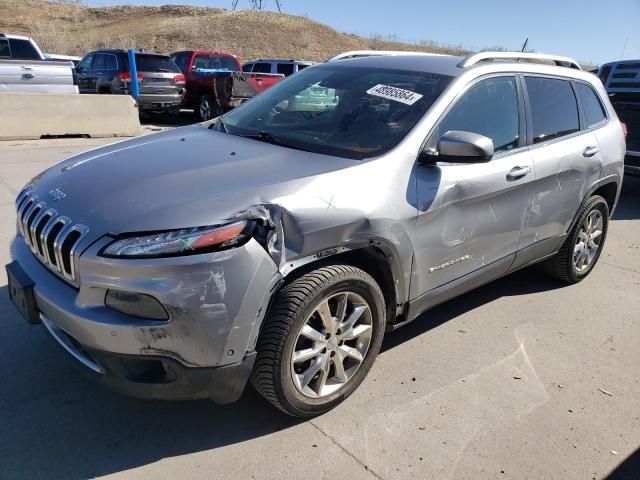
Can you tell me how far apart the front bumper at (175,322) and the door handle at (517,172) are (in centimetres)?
190

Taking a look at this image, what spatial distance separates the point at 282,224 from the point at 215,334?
549 mm

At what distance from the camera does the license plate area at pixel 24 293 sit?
250 cm

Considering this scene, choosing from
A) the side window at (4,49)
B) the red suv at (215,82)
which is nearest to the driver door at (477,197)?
the red suv at (215,82)

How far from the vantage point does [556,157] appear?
3.88 m

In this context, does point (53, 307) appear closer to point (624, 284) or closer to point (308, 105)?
point (308, 105)

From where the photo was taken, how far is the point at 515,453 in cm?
264

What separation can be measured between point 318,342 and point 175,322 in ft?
2.58

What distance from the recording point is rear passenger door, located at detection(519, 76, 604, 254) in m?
3.76

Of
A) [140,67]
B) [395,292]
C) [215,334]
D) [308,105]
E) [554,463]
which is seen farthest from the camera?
[140,67]

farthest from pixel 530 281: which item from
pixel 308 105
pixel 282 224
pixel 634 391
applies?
pixel 282 224

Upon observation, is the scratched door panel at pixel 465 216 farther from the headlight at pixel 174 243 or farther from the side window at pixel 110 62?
the side window at pixel 110 62

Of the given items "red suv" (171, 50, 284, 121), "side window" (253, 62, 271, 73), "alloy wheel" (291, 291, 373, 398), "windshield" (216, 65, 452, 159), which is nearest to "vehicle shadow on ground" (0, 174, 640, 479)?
"alloy wheel" (291, 291, 373, 398)

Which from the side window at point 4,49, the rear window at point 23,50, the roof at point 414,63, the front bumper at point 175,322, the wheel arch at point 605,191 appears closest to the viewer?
the front bumper at point 175,322

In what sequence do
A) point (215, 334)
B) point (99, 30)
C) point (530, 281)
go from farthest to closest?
point (99, 30)
point (530, 281)
point (215, 334)
